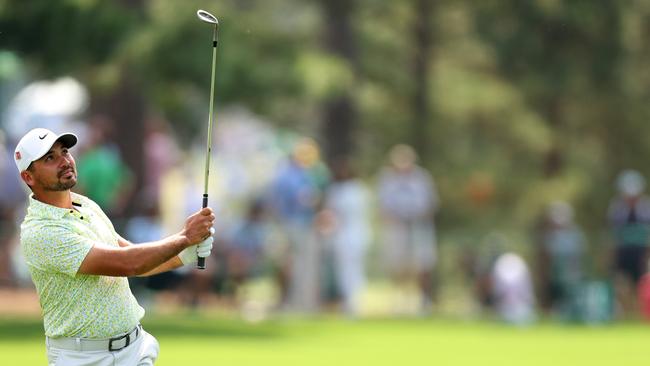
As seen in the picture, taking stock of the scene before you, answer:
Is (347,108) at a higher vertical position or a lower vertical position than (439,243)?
higher

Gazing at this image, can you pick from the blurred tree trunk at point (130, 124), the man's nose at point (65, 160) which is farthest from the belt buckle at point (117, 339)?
the blurred tree trunk at point (130, 124)

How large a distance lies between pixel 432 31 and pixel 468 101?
162 cm

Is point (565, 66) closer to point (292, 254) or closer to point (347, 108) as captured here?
point (347, 108)

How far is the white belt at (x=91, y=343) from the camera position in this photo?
298 inches

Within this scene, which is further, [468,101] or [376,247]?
[468,101]

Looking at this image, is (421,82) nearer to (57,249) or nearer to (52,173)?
(52,173)

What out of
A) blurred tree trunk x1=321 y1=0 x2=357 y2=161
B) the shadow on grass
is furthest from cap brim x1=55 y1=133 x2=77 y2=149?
blurred tree trunk x1=321 y1=0 x2=357 y2=161

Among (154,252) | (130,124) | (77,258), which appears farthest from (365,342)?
(77,258)

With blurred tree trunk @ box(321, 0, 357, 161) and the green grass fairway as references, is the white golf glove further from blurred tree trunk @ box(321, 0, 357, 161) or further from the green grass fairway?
blurred tree trunk @ box(321, 0, 357, 161)

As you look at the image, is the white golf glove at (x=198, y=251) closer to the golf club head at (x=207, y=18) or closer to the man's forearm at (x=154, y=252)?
the man's forearm at (x=154, y=252)

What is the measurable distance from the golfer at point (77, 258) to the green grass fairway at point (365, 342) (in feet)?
20.5

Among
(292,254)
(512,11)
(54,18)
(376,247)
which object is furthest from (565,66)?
(54,18)

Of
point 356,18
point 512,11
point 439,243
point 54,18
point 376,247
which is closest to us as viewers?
point 54,18

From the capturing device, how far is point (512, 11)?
88.7 feet
